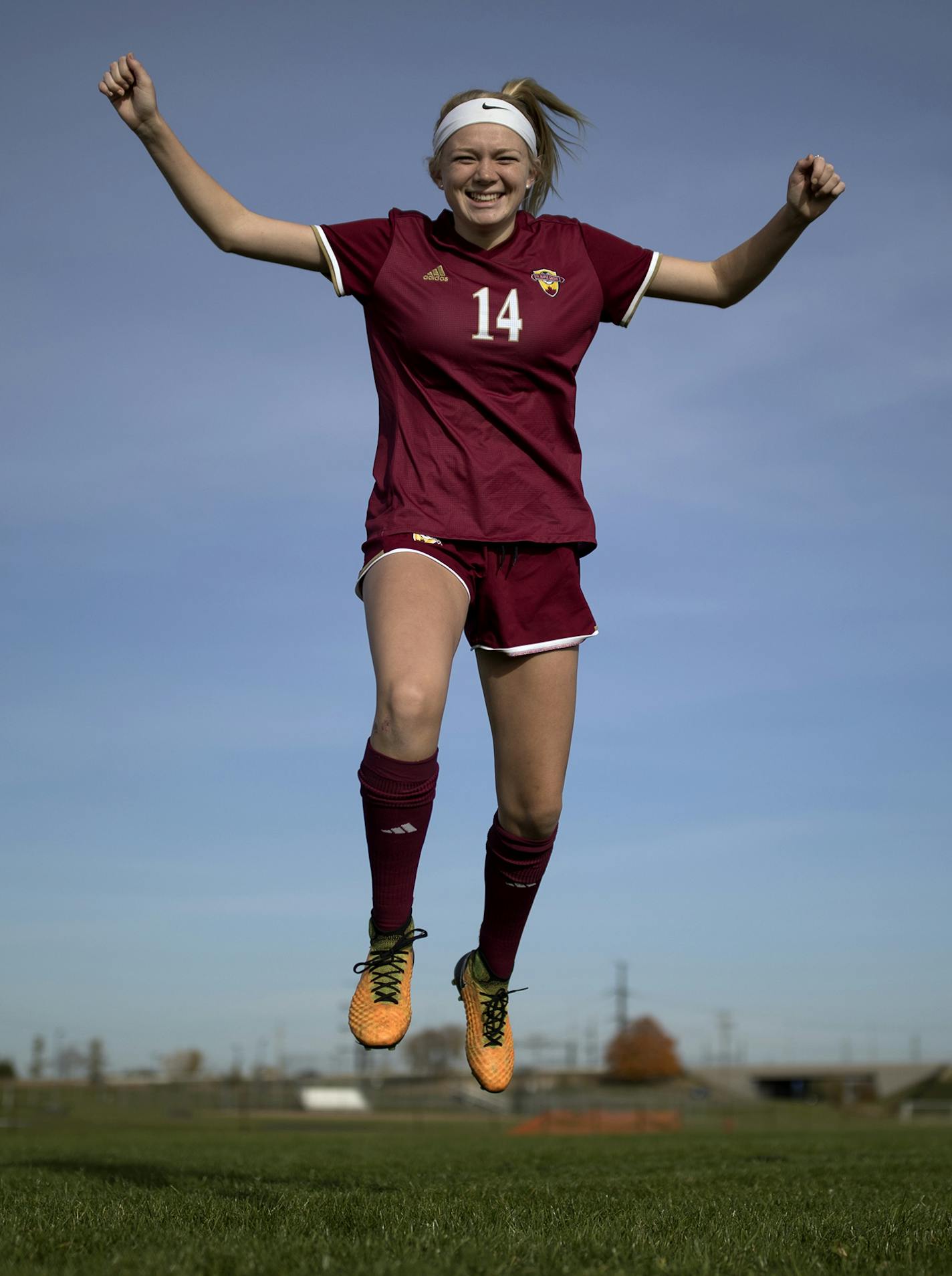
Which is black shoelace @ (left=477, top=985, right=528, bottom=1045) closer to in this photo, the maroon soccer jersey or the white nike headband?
the maroon soccer jersey

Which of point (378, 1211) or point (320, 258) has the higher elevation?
point (320, 258)

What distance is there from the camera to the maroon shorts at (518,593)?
461 cm

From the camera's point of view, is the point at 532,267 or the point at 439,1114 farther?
the point at 439,1114

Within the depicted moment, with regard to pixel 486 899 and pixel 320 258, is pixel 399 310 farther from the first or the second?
pixel 486 899

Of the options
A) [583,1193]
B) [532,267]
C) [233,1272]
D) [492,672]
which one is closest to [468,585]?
[492,672]

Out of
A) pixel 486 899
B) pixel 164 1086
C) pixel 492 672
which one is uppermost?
pixel 492 672

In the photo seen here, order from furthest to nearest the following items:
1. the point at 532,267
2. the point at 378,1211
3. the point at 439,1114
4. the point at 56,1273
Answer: the point at 439,1114 < the point at 532,267 < the point at 378,1211 < the point at 56,1273

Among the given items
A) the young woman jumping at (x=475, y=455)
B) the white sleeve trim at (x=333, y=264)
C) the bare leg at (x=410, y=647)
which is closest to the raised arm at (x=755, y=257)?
the young woman jumping at (x=475, y=455)

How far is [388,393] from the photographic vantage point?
15.7 ft

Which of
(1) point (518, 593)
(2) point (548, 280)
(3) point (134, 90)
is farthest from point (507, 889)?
(3) point (134, 90)

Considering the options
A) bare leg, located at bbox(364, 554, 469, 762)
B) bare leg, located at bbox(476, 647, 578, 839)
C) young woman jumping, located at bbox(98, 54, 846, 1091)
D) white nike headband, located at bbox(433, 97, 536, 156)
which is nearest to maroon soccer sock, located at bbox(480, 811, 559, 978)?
young woman jumping, located at bbox(98, 54, 846, 1091)

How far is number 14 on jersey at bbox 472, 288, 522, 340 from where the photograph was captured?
4.68m

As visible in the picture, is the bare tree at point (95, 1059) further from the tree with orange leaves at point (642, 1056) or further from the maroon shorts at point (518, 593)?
the maroon shorts at point (518, 593)

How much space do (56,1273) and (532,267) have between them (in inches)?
144
